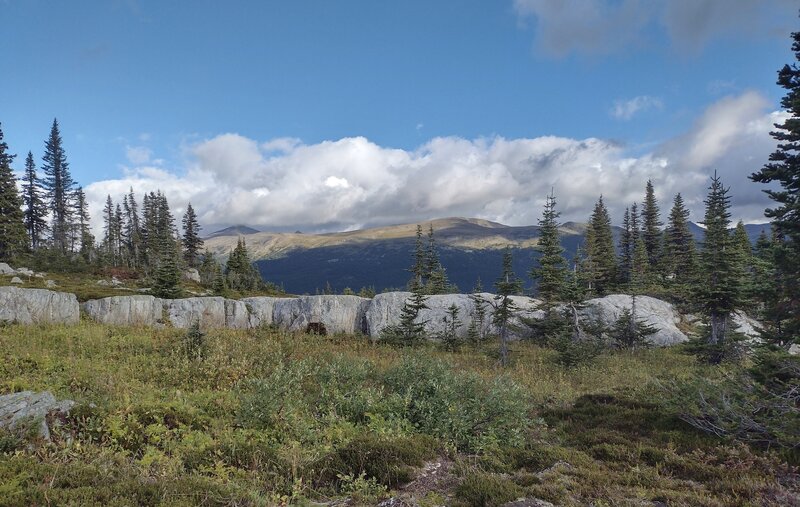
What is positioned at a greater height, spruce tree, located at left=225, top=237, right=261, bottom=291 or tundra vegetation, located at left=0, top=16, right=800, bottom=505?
spruce tree, located at left=225, top=237, right=261, bottom=291

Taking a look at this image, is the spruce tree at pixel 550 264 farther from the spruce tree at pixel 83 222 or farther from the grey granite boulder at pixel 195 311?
the spruce tree at pixel 83 222

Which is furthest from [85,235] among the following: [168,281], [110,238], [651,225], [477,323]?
[651,225]

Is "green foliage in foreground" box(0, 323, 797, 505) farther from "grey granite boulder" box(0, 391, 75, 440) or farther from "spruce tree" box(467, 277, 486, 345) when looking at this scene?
"spruce tree" box(467, 277, 486, 345)

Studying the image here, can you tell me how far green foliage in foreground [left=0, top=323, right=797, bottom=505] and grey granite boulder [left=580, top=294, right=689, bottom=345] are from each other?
16.6 meters

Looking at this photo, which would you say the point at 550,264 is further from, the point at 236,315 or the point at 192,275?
the point at 192,275

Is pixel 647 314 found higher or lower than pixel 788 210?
lower

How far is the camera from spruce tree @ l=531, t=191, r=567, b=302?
2683 centimetres

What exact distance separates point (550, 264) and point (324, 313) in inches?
663

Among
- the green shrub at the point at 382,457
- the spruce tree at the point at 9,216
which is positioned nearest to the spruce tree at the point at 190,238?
the spruce tree at the point at 9,216

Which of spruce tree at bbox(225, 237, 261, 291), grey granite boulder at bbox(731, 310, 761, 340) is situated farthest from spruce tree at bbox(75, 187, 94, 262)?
grey granite boulder at bbox(731, 310, 761, 340)

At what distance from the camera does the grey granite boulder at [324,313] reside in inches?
1062

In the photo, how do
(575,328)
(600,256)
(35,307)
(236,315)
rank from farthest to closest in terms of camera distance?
(600,256), (236,315), (575,328), (35,307)

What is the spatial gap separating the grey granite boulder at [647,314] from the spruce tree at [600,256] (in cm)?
1242

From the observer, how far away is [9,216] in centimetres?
4878
